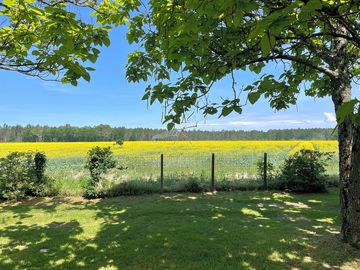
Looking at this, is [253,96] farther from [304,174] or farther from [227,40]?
[304,174]

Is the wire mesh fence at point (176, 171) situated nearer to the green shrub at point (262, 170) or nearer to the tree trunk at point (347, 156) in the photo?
the green shrub at point (262, 170)

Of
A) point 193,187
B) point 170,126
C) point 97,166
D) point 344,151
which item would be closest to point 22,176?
point 97,166

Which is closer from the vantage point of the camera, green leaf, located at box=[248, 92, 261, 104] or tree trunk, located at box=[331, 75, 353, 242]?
green leaf, located at box=[248, 92, 261, 104]

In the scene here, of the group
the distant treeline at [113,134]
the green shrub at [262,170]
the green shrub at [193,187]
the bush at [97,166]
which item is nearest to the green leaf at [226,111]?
the bush at [97,166]

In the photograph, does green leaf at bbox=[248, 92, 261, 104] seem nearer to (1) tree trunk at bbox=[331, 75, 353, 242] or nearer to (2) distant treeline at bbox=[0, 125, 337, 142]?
(1) tree trunk at bbox=[331, 75, 353, 242]

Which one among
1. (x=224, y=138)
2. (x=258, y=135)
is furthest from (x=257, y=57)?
(x=258, y=135)

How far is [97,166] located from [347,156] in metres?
7.41

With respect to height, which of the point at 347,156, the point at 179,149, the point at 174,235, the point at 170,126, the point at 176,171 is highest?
the point at 170,126

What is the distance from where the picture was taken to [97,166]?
999cm

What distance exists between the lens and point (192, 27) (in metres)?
2.43

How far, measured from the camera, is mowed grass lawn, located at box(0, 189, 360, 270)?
13.9ft

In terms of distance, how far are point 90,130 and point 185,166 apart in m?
37.5

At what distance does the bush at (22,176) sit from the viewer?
9094 mm

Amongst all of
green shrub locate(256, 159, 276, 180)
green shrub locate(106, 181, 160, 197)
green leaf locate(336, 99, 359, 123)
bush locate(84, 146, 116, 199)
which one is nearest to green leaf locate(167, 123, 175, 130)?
green leaf locate(336, 99, 359, 123)
